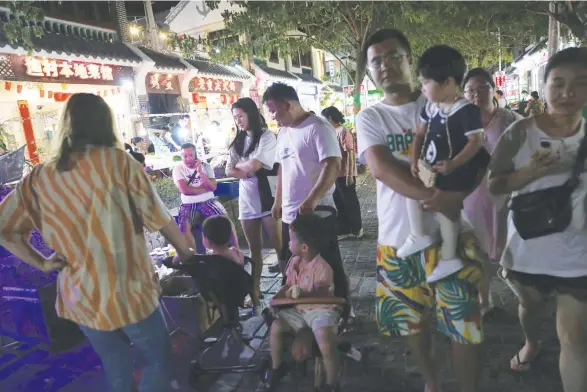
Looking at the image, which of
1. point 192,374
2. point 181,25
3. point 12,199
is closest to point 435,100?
point 12,199

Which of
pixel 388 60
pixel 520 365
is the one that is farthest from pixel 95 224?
pixel 520 365

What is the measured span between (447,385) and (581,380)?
887 mm

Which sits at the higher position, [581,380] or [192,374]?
[581,380]

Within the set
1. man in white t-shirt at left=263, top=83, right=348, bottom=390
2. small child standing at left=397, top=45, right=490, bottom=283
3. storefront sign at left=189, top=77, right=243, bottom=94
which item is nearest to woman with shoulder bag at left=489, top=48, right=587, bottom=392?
small child standing at left=397, top=45, right=490, bottom=283

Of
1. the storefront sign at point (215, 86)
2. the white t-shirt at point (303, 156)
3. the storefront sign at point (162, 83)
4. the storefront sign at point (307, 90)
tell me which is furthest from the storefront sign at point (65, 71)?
the storefront sign at point (307, 90)

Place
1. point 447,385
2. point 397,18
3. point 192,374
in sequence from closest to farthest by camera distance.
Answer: point 447,385 → point 192,374 → point 397,18

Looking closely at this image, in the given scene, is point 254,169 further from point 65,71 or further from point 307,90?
point 307,90

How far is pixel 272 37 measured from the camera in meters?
11.6

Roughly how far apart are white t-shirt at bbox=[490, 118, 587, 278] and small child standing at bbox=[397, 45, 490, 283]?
276 millimetres

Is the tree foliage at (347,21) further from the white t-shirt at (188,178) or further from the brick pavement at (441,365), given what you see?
the brick pavement at (441,365)

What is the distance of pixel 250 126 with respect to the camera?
4.45 metres

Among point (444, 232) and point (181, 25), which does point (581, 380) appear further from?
point (181, 25)

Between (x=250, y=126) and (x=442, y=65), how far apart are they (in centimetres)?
253

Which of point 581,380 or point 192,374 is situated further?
point 192,374
